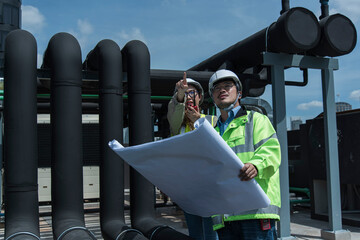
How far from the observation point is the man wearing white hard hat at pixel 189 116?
2924mm

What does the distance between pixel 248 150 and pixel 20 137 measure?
2.46m

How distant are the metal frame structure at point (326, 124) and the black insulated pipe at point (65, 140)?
2686 mm

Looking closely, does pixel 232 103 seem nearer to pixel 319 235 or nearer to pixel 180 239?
pixel 180 239

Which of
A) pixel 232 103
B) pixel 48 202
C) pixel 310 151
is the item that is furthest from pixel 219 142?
pixel 48 202

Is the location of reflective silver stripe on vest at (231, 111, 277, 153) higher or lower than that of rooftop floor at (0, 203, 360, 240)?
higher

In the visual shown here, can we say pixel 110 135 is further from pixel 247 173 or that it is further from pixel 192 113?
pixel 247 173

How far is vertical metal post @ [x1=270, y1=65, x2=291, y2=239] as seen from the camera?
→ 5.40 m

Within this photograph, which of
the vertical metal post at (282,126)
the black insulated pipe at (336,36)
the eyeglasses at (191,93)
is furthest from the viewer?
the black insulated pipe at (336,36)

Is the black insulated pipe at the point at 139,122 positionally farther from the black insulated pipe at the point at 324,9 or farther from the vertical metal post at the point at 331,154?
the black insulated pipe at the point at 324,9

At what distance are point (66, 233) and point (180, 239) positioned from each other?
3.84 ft

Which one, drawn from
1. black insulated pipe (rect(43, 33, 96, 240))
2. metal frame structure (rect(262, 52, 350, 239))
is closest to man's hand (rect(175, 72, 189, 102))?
black insulated pipe (rect(43, 33, 96, 240))

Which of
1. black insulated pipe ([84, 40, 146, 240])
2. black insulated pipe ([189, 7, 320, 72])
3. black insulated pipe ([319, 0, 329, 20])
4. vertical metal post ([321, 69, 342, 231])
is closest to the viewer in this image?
black insulated pipe ([84, 40, 146, 240])

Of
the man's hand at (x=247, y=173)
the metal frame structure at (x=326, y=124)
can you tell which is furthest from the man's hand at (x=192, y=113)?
the metal frame structure at (x=326, y=124)

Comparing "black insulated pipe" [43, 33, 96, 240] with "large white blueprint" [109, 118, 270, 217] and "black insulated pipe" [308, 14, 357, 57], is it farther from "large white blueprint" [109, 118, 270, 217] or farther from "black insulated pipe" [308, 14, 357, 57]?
"black insulated pipe" [308, 14, 357, 57]
